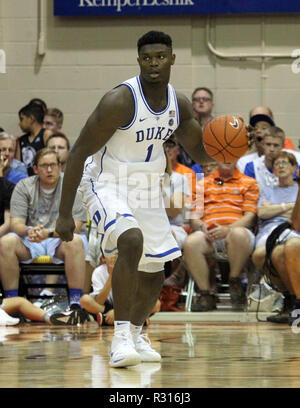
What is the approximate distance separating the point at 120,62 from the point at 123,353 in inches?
227

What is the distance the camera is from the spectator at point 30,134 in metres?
8.23

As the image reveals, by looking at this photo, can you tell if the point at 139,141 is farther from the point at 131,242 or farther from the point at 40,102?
the point at 40,102

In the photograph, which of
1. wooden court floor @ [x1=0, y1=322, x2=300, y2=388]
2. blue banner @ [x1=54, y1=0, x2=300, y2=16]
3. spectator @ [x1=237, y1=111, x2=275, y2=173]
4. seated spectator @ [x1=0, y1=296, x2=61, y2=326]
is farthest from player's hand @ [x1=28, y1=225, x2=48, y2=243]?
blue banner @ [x1=54, y1=0, x2=300, y2=16]

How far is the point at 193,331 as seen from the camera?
18.3ft

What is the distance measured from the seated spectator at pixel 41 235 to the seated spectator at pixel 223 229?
0.97 meters

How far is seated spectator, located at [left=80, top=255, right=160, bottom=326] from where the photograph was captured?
19.8 ft

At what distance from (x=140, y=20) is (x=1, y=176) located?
2.74 metres

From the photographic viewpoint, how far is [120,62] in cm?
908

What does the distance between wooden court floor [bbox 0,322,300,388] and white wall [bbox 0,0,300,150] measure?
11.7 feet

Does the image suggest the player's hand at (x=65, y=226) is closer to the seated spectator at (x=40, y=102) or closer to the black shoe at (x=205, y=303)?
the black shoe at (x=205, y=303)

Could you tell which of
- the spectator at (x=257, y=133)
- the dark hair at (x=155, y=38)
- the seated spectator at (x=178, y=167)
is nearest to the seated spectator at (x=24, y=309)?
the seated spectator at (x=178, y=167)

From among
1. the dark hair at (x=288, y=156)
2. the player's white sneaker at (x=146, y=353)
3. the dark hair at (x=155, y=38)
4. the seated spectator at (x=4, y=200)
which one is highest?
the dark hair at (x=155, y=38)

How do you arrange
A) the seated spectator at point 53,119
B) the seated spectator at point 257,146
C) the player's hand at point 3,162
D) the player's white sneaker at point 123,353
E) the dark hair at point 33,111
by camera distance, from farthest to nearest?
the seated spectator at point 53,119, the dark hair at point 33,111, the seated spectator at point 257,146, the player's hand at point 3,162, the player's white sneaker at point 123,353

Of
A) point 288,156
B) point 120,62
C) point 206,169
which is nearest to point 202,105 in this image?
point 206,169
